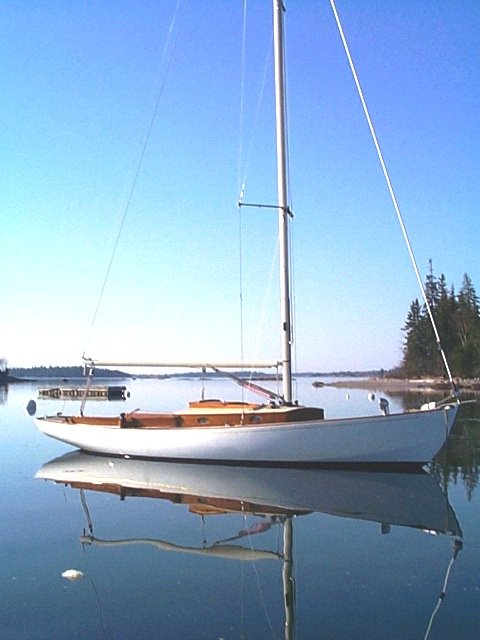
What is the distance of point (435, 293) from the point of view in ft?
317

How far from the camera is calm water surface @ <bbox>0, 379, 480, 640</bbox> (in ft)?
23.3

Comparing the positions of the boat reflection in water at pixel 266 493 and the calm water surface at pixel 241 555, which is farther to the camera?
the boat reflection in water at pixel 266 493

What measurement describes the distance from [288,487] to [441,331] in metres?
78.9

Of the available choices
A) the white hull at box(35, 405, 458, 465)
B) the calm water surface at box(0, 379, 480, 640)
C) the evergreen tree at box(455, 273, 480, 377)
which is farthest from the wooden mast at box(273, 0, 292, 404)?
the evergreen tree at box(455, 273, 480, 377)

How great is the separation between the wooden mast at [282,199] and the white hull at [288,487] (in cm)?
291

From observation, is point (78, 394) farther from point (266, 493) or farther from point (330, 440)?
point (266, 493)

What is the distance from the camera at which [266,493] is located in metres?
14.2

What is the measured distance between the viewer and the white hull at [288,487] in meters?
12.4

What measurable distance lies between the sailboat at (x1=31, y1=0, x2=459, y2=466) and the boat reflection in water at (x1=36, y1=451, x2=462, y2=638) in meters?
0.42

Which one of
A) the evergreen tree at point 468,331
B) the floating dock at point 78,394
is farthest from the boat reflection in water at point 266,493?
the evergreen tree at point 468,331

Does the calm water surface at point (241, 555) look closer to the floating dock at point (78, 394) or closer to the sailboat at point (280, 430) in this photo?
the sailboat at point (280, 430)

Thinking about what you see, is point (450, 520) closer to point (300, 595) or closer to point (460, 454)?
point (300, 595)

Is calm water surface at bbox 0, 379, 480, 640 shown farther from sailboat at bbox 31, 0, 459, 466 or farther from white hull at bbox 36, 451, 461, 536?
sailboat at bbox 31, 0, 459, 466

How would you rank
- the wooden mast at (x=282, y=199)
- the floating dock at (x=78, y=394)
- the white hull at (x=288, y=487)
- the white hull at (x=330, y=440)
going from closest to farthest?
the white hull at (x=288, y=487) → the white hull at (x=330, y=440) → the wooden mast at (x=282, y=199) → the floating dock at (x=78, y=394)
